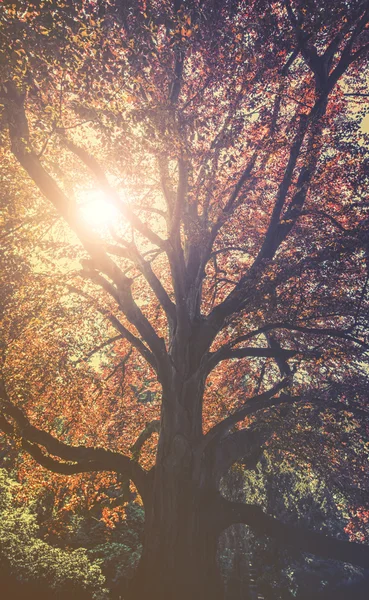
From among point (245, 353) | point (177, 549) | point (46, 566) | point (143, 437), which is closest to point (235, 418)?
point (245, 353)

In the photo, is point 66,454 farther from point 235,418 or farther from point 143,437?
point 235,418

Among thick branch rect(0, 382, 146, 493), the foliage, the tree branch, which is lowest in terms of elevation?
the foliage

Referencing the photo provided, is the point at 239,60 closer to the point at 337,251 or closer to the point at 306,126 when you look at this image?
the point at 306,126

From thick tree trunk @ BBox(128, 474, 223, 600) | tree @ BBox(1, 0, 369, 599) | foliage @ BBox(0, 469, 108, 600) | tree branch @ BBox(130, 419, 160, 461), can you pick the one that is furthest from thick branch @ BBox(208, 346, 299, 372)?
foliage @ BBox(0, 469, 108, 600)

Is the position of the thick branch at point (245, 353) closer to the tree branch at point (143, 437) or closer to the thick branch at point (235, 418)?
→ the thick branch at point (235, 418)

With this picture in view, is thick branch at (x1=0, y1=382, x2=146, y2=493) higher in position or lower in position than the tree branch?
lower

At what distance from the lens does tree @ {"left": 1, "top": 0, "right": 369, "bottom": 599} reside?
6000 millimetres

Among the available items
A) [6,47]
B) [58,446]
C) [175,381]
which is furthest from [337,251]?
[58,446]

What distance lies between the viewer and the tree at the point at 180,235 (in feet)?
19.7

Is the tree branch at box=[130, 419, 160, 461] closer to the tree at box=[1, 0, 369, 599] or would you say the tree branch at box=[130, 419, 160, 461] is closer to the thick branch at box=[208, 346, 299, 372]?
the tree at box=[1, 0, 369, 599]

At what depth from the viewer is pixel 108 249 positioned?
7.91 m

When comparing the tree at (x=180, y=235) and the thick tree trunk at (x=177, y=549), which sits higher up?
the tree at (x=180, y=235)

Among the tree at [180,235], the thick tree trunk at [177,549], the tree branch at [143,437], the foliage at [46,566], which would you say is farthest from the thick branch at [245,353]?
the foliage at [46,566]

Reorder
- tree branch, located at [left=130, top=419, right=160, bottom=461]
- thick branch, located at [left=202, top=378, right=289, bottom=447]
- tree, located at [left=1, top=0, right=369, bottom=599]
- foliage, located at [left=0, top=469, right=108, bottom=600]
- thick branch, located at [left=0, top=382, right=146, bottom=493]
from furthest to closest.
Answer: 1. foliage, located at [left=0, top=469, right=108, bottom=600]
2. tree branch, located at [left=130, top=419, right=160, bottom=461]
3. thick branch, located at [left=202, top=378, right=289, bottom=447]
4. thick branch, located at [left=0, top=382, right=146, bottom=493]
5. tree, located at [left=1, top=0, right=369, bottom=599]
